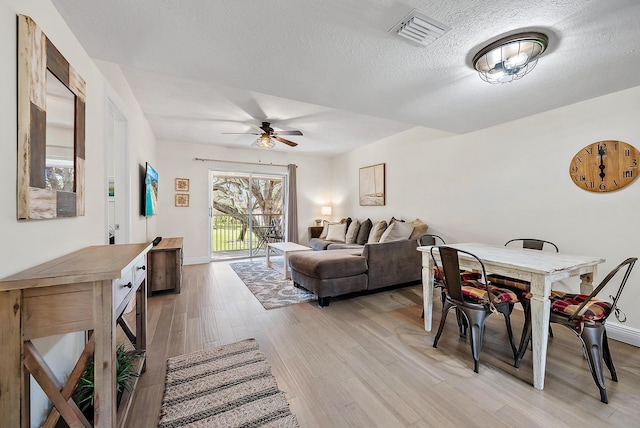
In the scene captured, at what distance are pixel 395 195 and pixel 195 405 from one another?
4.23 metres

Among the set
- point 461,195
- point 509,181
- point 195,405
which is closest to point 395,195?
point 461,195

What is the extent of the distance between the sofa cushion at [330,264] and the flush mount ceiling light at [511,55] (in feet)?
7.48

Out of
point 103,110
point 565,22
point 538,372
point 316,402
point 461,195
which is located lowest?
point 316,402

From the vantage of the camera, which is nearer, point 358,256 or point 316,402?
point 316,402

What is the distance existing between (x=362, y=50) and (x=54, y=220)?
2.10 metres

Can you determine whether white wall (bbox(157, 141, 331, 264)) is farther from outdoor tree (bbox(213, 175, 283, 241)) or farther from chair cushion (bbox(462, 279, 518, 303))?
chair cushion (bbox(462, 279, 518, 303))

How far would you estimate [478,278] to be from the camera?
2.35m

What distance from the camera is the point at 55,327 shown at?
97cm

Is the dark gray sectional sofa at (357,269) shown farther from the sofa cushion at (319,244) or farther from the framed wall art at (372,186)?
the sofa cushion at (319,244)

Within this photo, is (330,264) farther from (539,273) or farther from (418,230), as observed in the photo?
(539,273)

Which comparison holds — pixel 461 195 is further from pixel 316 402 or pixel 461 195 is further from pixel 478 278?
pixel 316 402

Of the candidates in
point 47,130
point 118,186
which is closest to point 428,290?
point 47,130

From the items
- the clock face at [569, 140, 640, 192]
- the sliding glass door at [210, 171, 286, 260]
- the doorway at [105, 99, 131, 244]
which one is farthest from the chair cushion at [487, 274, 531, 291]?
the sliding glass door at [210, 171, 286, 260]

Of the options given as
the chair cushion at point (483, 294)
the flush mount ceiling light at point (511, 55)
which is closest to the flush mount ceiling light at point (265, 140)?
the flush mount ceiling light at point (511, 55)
